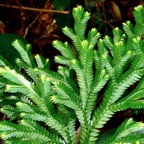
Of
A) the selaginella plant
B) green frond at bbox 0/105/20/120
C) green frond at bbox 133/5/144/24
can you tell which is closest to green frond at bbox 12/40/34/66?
the selaginella plant

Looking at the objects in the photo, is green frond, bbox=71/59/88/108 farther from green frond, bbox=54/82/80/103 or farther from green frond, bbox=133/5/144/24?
green frond, bbox=133/5/144/24

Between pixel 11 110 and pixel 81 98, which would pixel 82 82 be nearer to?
pixel 81 98

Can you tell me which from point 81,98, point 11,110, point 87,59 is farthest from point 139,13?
point 11,110

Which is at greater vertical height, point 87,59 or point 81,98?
point 87,59

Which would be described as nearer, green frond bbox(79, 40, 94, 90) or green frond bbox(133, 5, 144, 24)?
green frond bbox(79, 40, 94, 90)

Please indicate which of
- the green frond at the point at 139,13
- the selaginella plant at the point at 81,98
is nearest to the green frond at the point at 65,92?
the selaginella plant at the point at 81,98

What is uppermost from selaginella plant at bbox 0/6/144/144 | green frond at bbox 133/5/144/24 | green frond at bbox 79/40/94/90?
green frond at bbox 133/5/144/24

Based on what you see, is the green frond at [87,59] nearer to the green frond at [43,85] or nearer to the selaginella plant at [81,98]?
the selaginella plant at [81,98]

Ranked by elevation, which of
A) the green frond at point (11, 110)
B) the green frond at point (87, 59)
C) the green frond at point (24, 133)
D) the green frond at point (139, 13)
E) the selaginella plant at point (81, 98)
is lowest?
the green frond at point (11, 110)

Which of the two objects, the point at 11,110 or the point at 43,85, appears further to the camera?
the point at 11,110

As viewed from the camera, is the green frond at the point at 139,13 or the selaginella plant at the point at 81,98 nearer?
the selaginella plant at the point at 81,98

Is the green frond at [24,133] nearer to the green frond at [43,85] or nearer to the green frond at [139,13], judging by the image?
the green frond at [43,85]

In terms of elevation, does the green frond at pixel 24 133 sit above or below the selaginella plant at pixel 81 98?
below
